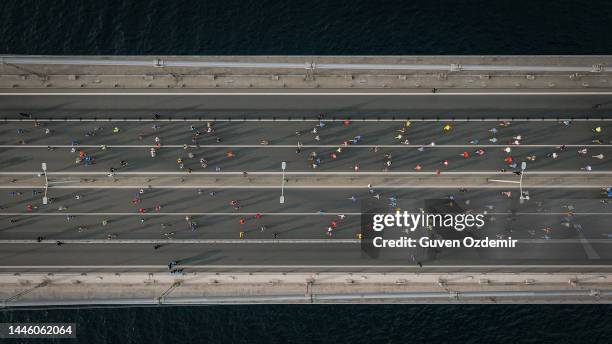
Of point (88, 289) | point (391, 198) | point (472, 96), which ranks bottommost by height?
point (88, 289)

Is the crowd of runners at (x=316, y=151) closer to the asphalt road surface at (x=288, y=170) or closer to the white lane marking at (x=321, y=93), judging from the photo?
the asphalt road surface at (x=288, y=170)

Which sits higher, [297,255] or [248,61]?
[248,61]

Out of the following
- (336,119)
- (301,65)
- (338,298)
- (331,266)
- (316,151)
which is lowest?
(338,298)
